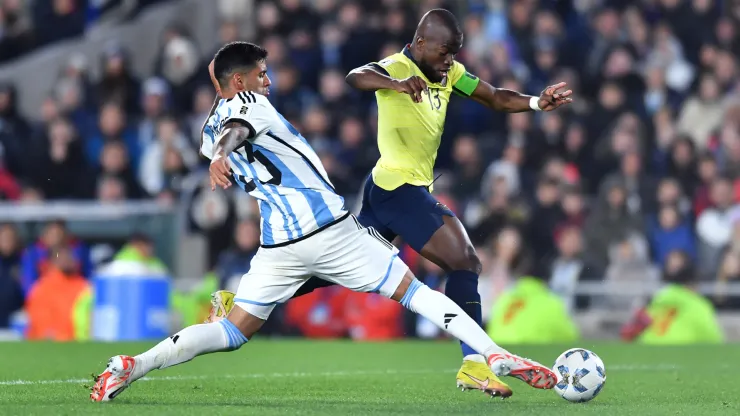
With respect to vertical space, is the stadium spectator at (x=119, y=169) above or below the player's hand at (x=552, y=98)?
below

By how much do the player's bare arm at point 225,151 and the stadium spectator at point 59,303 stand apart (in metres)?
8.44

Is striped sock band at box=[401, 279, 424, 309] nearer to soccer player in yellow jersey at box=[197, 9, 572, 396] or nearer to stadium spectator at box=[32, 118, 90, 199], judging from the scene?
soccer player in yellow jersey at box=[197, 9, 572, 396]

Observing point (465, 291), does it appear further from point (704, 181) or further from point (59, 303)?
point (704, 181)

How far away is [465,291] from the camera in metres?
7.29

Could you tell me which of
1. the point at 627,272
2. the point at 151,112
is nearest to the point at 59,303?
the point at 151,112

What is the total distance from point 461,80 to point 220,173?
95.5 inches

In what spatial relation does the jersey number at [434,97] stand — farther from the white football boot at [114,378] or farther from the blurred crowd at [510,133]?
the blurred crowd at [510,133]

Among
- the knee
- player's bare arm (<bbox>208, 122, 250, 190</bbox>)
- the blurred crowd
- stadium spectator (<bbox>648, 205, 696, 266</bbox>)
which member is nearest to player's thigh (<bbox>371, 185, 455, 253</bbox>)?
the knee

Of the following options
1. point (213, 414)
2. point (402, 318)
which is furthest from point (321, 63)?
point (213, 414)

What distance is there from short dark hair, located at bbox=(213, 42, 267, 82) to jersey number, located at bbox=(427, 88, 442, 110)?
137cm

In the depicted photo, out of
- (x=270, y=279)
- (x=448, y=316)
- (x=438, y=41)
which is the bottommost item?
(x=448, y=316)

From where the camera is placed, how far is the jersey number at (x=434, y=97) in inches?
303


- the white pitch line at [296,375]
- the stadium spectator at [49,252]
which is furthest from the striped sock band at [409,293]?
the stadium spectator at [49,252]

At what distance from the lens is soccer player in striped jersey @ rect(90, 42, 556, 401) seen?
643 centimetres
